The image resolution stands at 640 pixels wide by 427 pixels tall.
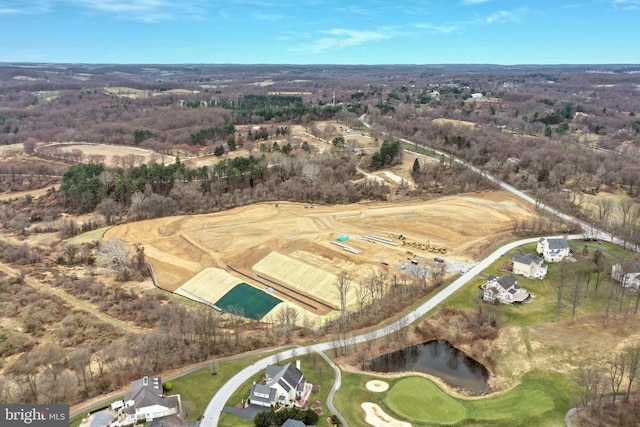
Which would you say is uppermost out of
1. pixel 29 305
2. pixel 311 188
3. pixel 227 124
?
pixel 227 124

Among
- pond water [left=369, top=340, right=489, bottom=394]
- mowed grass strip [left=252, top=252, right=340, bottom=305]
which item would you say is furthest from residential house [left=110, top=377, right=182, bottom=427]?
mowed grass strip [left=252, top=252, right=340, bottom=305]

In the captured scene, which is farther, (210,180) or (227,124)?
(227,124)

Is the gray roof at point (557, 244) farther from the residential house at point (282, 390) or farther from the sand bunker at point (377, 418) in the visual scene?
the residential house at point (282, 390)

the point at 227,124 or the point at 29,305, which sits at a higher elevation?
the point at 227,124

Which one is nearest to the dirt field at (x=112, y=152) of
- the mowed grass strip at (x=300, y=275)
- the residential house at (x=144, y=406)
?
the mowed grass strip at (x=300, y=275)

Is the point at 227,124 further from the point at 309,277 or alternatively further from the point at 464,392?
the point at 464,392

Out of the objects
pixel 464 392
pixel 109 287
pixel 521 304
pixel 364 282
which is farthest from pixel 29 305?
pixel 521 304

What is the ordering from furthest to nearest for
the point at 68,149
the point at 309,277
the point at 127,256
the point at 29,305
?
the point at 68,149
the point at 127,256
the point at 309,277
the point at 29,305

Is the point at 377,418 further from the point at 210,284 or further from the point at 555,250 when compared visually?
the point at 555,250
